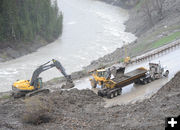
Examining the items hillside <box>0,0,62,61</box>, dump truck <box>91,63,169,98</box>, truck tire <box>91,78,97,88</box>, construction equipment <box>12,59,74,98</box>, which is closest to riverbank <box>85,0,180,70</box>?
truck tire <box>91,78,97,88</box>

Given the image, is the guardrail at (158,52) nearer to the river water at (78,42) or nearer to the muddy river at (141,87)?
the muddy river at (141,87)

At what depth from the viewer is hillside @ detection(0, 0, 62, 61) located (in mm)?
55969

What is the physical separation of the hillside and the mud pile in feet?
105

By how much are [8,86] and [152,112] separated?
25.0 metres

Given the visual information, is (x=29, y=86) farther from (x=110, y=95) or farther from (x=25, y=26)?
(x=25, y=26)

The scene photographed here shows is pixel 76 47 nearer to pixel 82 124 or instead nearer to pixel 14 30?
pixel 14 30

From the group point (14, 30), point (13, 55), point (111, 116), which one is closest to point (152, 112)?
point (111, 116)

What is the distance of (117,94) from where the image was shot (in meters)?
26.3

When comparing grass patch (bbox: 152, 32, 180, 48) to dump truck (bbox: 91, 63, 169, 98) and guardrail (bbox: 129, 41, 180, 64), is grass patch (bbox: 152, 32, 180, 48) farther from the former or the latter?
dump truck (bbox: 91, 63, 169, 98)

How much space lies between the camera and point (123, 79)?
89.8 feet

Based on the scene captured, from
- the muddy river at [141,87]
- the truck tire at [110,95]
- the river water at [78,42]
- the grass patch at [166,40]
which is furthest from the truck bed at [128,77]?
the grass patch at [166,40]

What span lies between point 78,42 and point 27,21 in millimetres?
12234

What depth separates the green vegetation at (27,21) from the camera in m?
57.7

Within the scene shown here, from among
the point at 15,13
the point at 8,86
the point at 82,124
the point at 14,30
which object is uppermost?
the point at 15,13
